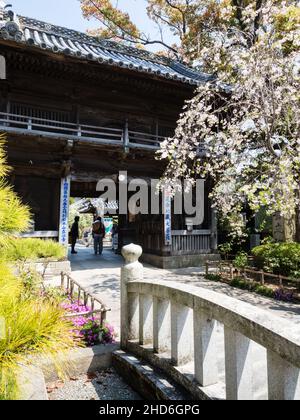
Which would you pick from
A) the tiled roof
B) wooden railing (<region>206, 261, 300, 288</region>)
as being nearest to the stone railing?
wooden railing (<region>206, 261, 300, 288</region>)

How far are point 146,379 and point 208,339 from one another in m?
1.02

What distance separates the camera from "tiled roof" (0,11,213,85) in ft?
28.3

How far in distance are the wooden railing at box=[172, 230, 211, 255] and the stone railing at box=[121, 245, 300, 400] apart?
7.68m

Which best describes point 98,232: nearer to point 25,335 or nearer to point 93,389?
point 93,389

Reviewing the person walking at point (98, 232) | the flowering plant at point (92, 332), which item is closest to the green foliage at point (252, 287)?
the flowering plant at point (92, 332)

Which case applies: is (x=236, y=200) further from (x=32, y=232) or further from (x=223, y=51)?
(x=32, y=232)

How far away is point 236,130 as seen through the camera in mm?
7930

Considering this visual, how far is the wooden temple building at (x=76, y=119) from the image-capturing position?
8.61 meters

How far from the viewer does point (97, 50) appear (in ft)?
41.2

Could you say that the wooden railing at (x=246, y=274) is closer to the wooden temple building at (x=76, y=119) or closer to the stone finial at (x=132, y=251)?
the wooden temple building at (x=76, y=119)

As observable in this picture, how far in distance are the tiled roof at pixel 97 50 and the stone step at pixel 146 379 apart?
309 inches

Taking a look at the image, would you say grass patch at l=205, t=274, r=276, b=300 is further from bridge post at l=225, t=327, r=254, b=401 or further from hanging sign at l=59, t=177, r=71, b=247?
bridge post at l=225, t=327, r=254, b=401
